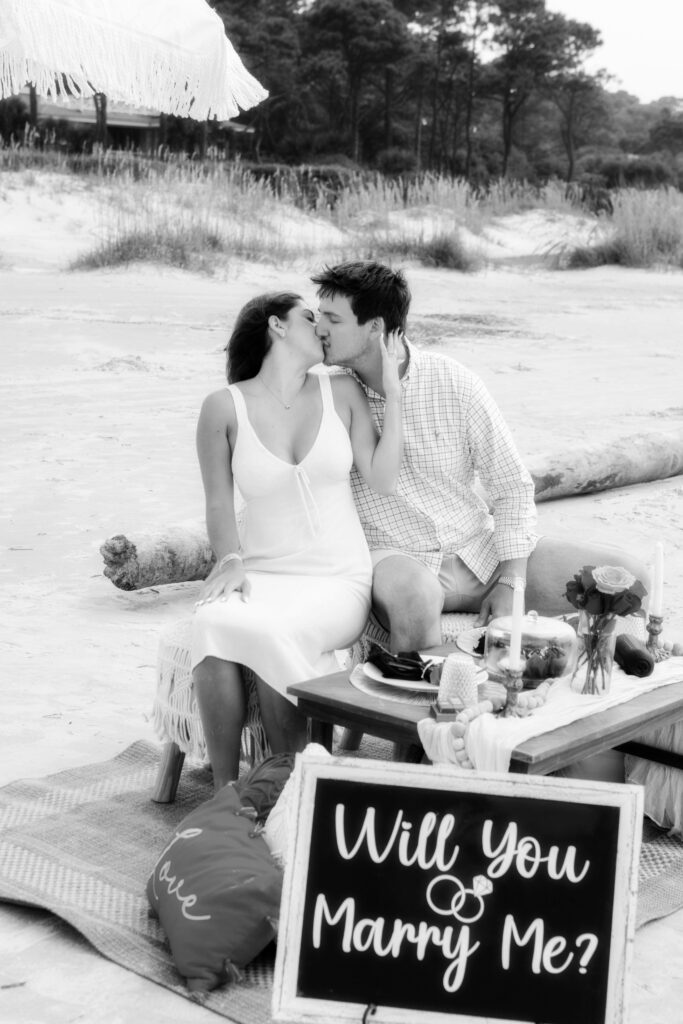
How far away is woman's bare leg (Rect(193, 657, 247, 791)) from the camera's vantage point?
3320 millimetres

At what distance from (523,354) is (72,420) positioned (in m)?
5.72

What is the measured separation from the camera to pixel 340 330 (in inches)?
149

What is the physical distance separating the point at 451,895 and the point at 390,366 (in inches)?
68.0

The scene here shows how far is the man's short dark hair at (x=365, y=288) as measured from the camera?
3.76m

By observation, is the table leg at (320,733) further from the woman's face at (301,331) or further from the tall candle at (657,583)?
the woman's face at (301,331)

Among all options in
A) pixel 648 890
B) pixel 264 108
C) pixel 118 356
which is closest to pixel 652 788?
pixel 648 890

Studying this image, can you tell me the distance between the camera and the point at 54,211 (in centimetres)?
2214

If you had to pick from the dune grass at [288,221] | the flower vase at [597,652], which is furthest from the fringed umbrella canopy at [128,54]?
the dune grass at [288,221]

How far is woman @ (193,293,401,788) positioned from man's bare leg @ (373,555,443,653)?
0.05m

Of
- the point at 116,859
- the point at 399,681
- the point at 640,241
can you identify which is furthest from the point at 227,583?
the point at 640,241

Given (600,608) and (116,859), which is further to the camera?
(116,859)

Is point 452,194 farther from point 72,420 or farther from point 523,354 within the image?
point 72,420

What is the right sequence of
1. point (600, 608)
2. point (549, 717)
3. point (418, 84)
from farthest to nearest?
point (418, 84) < point (600, 608) < point (549, 717)

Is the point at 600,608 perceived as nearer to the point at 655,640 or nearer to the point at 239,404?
the point at 655,640
